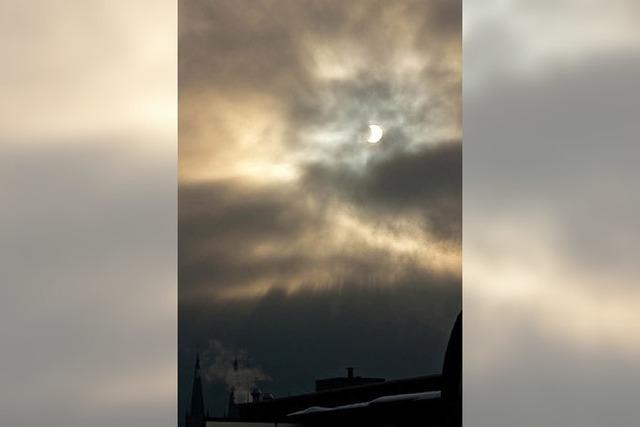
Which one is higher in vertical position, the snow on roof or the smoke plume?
the smoke plume

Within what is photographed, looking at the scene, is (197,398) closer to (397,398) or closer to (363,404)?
(363,404)

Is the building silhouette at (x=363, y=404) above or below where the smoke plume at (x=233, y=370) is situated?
below

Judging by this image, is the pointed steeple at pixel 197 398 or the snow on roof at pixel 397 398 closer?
the snow on roof at pixel 397 398

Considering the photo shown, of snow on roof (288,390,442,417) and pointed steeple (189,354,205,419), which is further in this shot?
pointed steeple (189,354,205,419)

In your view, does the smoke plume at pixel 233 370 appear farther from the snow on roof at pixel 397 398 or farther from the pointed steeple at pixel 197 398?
the snow on roof at pixel 397 398

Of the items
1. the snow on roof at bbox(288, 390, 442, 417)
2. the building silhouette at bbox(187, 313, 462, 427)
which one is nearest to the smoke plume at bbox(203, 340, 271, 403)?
the building silhouette at bbox(187, 313, 462, 427)

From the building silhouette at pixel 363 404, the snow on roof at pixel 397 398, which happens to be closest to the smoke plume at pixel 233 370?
the building silhouette at pixel 363 404

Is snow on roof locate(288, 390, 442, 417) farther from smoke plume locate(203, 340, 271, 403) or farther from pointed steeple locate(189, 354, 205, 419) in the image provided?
pointed steeple locate(189, 354, 205, 419)

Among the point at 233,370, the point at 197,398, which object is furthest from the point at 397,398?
the point at 197,398
